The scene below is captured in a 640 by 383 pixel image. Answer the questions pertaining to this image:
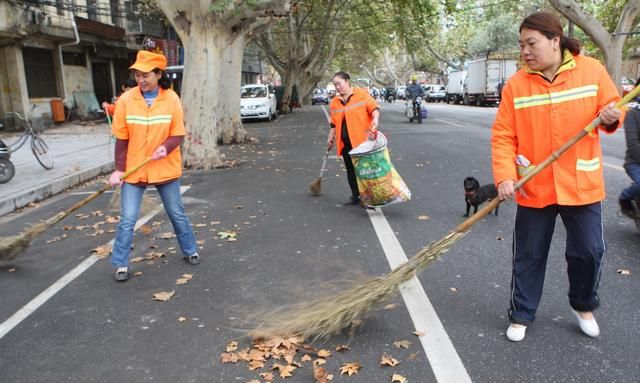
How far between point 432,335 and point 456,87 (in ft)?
148

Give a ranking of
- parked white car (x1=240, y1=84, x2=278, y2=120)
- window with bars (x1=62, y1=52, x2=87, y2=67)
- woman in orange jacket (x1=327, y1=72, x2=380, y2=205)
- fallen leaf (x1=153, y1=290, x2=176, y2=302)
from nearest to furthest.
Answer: fallen leaf (x1=153, y1=290, x2=176, y2=302) < woman in orange jacket (x1=327, y1=72, x2=380, y2=205) < window with bars (x1=62, y1=52, x2=87, y2=67) < parked white car (x1=240, y1=84, x2=278, y2=120)

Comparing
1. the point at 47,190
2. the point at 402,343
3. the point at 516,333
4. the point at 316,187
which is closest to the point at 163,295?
the point at 402,343

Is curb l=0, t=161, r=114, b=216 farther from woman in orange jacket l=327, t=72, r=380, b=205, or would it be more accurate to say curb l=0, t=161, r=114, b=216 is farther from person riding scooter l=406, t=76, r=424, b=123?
person riding scooter l=406, t=76, r=424, b=123

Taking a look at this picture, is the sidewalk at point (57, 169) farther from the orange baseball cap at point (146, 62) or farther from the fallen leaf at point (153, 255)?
the orange baseball cap at point (146, 62)

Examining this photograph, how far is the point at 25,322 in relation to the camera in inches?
155

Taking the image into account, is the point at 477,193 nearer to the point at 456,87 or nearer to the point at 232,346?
the point at 232,346

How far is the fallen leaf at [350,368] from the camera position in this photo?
3057 millimetres

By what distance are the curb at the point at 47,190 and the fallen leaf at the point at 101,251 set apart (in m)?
2.94

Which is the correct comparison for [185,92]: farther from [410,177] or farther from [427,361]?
[427,361]

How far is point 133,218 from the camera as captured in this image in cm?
471

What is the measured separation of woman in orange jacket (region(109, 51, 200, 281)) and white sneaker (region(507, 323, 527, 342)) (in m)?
2.91

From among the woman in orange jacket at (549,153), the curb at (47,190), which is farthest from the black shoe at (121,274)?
the curb at (47,190)

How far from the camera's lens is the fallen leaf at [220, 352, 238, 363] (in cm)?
324

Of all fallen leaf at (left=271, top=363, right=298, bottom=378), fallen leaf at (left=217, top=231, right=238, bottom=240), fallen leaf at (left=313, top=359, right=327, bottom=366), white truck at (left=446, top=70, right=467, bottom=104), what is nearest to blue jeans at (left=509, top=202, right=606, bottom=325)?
fallen leaf at (left=313, top=359, right=327, bottom=366)
